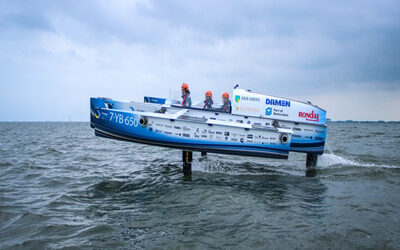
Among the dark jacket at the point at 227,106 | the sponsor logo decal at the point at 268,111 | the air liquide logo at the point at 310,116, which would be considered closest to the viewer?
the sponsor logo decal at the point at 268,111

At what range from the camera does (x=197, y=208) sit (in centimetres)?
552

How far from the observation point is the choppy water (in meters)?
4.19

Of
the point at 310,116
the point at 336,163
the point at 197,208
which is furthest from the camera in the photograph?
the point at 336,163

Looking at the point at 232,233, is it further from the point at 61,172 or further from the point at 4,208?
the point at 61,172

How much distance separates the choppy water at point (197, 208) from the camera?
4.19 meters

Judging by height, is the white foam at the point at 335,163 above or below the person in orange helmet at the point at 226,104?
below

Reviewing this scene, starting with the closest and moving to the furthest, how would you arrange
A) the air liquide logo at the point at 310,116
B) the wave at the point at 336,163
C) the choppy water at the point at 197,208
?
the choppy water at the point at 197,208
the air liquide logo at the point at 310,116
the wave at the point at 336,163

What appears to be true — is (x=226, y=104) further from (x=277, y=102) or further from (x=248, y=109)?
(x=277, y=102)

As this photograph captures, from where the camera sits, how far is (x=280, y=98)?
9.12 m

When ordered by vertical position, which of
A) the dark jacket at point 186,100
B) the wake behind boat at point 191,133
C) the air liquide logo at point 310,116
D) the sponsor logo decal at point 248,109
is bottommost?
the wake behind boat at point 191,133

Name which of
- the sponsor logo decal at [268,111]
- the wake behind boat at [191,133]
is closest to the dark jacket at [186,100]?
the wake behind boat at [191,133]

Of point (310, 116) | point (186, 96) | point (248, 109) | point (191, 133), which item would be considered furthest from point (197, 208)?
point (310, 116)

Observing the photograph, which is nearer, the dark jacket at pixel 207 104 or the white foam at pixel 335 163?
the dark jacket at pixel 207 104

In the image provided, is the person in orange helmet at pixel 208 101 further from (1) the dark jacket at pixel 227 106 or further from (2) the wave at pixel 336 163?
(2) the wave at pixel 336 163
